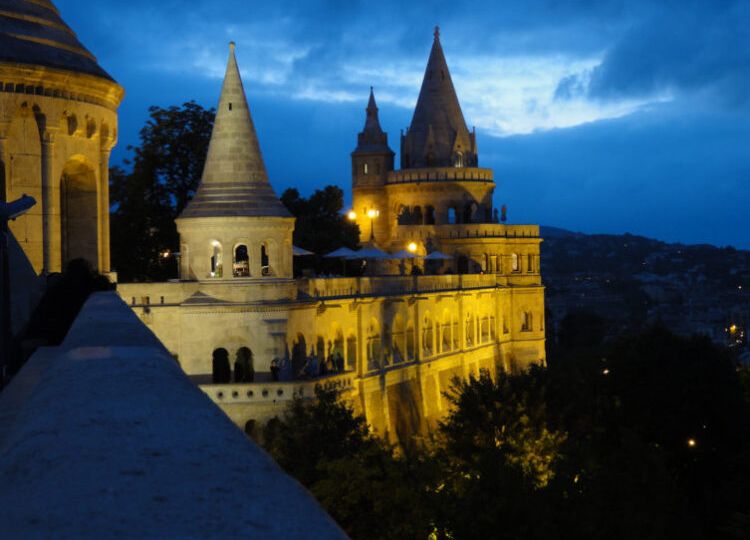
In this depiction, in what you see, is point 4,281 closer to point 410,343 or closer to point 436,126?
point 410,343

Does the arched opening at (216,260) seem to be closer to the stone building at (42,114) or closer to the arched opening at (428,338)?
the stone building at (42,114)

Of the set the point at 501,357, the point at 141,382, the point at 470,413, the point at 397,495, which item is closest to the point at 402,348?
the point at 470,413

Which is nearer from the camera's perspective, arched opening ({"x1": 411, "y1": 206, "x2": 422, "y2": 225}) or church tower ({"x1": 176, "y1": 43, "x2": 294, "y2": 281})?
church tower ({"x1": 176, "y1": 43, "x2": 294, "y2": 281})

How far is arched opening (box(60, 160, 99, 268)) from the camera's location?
34.7 m

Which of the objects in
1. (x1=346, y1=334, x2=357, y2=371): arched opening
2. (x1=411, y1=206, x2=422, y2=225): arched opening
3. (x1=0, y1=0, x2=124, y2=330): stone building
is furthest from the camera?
(x1=411, y1=206, x2=422, y2=225): arched opening

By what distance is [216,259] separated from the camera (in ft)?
124

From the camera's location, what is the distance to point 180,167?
5241 centimetres

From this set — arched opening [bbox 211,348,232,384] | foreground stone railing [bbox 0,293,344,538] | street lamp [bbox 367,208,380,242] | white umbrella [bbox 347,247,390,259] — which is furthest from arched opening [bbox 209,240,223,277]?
street lamp [bbox 367,208,380,242]

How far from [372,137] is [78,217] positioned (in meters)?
45.8

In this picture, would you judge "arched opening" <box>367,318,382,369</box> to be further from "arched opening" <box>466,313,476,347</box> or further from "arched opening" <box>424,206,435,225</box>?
"arched opening" <box>424,206,435,225</box>

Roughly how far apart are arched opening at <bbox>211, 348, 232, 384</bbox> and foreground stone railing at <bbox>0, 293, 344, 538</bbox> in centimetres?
3080

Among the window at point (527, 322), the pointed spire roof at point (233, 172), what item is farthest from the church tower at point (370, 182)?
the pointed spire roof at point (233, 172)

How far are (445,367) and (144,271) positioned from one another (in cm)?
Result: 1376

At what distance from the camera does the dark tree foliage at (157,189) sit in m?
51.8
